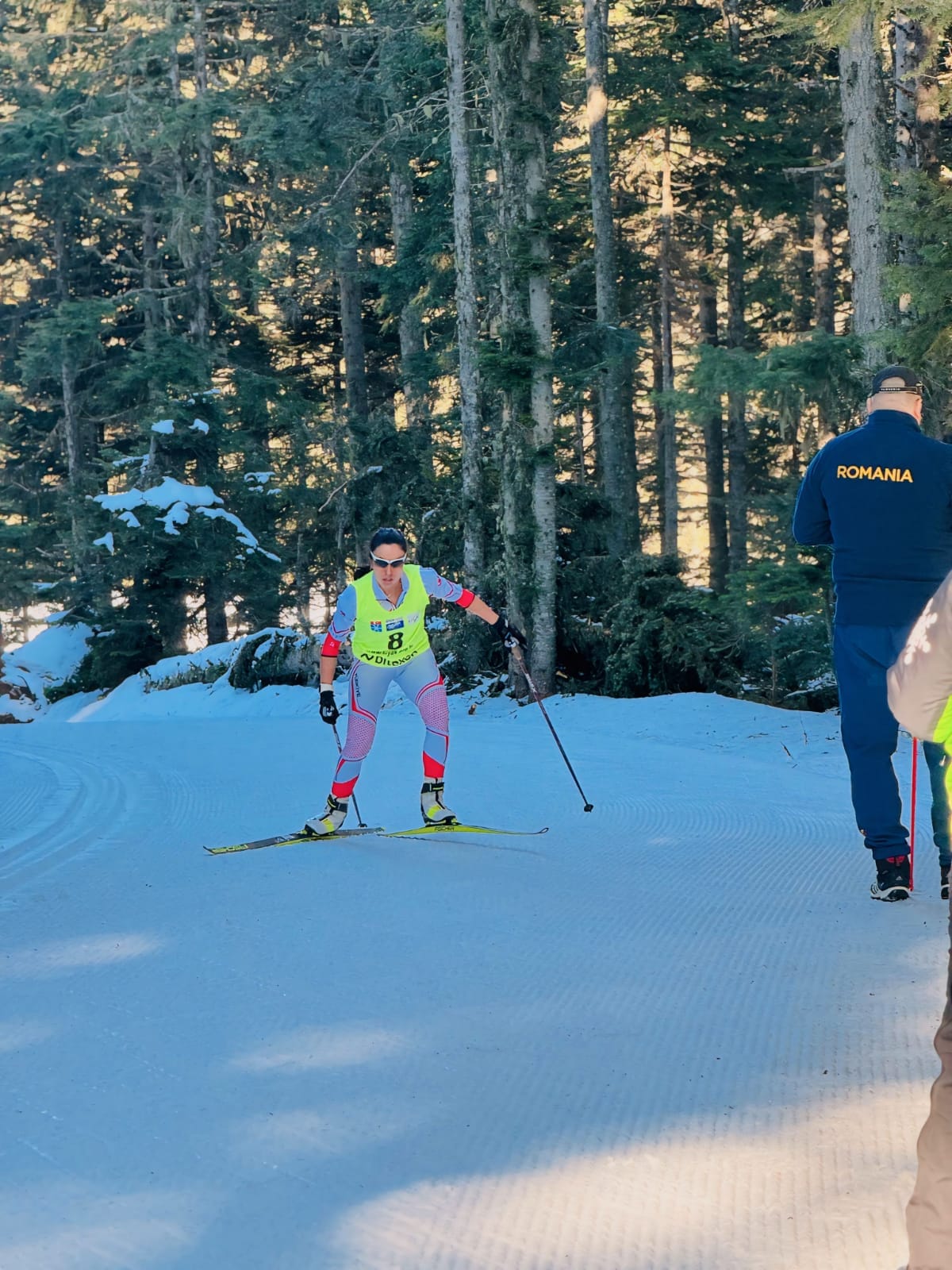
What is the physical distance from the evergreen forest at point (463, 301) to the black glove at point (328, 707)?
Result: 5966 millimetres

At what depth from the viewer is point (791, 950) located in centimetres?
531

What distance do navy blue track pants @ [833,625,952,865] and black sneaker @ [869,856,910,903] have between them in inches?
1.6

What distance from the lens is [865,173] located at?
14.8 m

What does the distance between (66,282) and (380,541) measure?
116 feet

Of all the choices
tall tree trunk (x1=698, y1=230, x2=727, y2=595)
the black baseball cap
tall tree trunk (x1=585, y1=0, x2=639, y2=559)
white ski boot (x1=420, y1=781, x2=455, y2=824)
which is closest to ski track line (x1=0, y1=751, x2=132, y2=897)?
white ski boot (x1=420, y1=781, x2=455, y2=824)

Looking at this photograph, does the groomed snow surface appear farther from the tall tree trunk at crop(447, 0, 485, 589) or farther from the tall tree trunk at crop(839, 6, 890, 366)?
the tall tree trunk at crop(447, 0, 485, 589)

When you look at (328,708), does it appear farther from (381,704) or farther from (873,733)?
Result: (873,733)

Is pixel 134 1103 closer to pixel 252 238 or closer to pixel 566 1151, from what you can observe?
pixel 566 1151

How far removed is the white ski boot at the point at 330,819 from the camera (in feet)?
27.3

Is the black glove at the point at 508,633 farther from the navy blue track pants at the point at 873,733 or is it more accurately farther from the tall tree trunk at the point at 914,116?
the tall tree trunk at the point at 914,116

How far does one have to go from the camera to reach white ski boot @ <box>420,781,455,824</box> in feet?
27.9

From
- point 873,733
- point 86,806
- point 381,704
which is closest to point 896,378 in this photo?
point 873,733

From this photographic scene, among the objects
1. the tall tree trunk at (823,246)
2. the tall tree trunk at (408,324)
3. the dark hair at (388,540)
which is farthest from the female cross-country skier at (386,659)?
the tall tree trunk at (823,246)

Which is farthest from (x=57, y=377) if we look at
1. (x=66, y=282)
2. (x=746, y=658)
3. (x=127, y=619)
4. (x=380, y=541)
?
(x=380, y=541)
